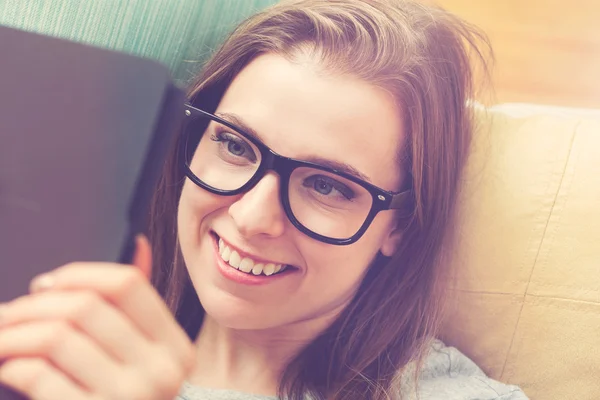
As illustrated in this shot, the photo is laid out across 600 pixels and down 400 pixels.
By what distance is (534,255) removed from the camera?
84 cm

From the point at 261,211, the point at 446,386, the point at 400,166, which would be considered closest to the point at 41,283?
the point at 261,211

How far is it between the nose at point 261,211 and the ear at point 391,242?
0.60 feet

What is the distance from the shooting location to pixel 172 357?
1.32 ft

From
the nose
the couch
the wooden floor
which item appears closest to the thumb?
the nose

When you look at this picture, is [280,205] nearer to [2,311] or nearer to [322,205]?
[322,205]

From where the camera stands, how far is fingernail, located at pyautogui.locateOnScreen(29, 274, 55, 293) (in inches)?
15.5

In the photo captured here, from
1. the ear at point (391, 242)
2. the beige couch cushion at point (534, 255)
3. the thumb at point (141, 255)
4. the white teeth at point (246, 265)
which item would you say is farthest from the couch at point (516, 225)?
the thumb at point (141, 255)

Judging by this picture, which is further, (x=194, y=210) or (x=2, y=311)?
(x=194, y=210)

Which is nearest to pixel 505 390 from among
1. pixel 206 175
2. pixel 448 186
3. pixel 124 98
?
pixel 448 186

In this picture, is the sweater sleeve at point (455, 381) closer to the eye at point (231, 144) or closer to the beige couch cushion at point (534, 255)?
the beige couch cushion at point (534, 255)

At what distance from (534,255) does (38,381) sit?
682 millimetres

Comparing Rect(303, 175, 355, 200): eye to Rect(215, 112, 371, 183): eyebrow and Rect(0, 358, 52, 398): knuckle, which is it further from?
Rect(0, 358, 52, 398): knuckle

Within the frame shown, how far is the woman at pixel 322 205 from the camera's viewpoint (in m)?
0.67

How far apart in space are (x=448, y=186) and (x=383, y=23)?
232 mm
